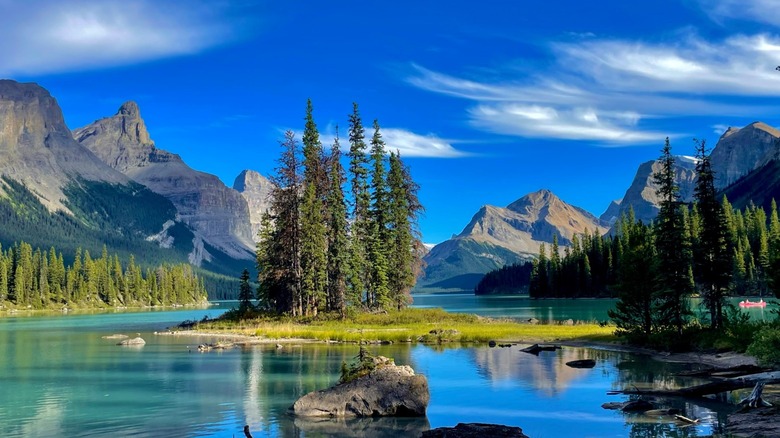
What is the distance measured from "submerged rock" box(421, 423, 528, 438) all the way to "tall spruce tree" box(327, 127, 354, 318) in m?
58.4

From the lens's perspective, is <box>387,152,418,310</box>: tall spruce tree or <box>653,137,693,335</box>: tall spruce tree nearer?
<box>653,137,693,335</box>: tall spruce tree

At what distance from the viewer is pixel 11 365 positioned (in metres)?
51.9

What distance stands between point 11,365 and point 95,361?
6.06 meters

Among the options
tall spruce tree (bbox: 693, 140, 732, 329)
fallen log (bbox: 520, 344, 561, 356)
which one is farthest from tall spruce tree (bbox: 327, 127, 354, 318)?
tall spruce tree (bbox: 693, 140, 732, 329)

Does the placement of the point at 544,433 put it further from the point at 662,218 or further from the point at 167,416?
the point at 662,218

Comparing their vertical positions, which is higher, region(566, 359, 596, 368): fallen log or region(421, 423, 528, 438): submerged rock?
region(421, 423, 528, 438): submerged rock

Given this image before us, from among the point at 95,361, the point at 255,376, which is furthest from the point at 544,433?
the point at 95,361

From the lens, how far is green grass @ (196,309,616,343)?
64562mm

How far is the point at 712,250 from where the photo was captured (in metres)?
51.2

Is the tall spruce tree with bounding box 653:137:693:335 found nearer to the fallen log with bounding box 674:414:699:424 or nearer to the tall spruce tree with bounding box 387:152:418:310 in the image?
the fallen log with bounding box 674:414:699:424

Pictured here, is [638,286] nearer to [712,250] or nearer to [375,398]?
[712,250]

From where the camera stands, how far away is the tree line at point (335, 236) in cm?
8219

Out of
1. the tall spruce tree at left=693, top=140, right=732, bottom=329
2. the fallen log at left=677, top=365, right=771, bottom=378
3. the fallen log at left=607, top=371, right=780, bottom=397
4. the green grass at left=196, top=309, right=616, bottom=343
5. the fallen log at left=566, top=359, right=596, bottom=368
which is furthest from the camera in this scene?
the green grass at left=196, top=309, right=616, bottom=343

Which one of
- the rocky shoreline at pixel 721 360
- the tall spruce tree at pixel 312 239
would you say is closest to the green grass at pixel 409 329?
the rocky shoreline at pixel 721 360
